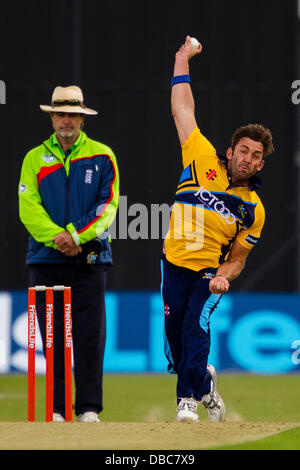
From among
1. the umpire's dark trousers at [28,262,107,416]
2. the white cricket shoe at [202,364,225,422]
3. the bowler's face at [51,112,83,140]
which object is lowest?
the white cricket shoe at [202,364,225,422]

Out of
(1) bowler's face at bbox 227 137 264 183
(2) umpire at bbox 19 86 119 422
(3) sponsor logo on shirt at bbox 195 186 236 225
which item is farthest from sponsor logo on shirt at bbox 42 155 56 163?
(1) bowler's face at bbox 227 137 264 183

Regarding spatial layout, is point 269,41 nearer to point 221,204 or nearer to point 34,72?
point 34,72

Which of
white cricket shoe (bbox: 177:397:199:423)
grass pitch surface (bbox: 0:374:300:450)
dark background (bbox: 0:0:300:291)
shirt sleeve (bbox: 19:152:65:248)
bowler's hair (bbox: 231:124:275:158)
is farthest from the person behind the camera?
dark background (bbox: 0:0:300:291)

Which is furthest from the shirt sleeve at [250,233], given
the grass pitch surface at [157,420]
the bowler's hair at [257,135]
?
the grass pitch surface at [157,420]

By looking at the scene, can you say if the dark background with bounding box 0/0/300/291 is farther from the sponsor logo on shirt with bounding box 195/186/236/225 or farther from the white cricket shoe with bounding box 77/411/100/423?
the sponsor logo on shirt with bounding box 195/186/236/225

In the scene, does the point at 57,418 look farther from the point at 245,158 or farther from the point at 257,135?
the point at 257,135

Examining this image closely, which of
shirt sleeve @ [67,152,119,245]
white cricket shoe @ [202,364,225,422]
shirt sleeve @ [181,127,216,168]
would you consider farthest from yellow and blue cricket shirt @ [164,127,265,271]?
white cricket shoe @ [202,364,225,422]

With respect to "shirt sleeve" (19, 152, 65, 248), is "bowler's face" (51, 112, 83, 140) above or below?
above

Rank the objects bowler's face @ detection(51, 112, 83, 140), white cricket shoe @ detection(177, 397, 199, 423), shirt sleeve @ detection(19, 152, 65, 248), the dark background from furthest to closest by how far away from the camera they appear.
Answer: the dark background, bowler's face @ detection(51, 112, 83, 140), shirt sleeve @ detection(19, 152, 65, 248), white cricket shoe @ detection(177, 397, 199, 423)

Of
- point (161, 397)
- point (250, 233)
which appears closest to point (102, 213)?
point (250, 233)

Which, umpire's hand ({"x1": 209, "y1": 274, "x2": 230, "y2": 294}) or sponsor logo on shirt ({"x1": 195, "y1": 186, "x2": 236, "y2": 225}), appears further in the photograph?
sponsor logo on shirt ({"x1": 195, "y1": 186, "x2": 236, "y2": 225})

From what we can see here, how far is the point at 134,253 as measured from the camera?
1175 centimetres

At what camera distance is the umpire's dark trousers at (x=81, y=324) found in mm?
6418

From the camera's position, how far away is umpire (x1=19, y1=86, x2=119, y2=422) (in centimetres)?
642
